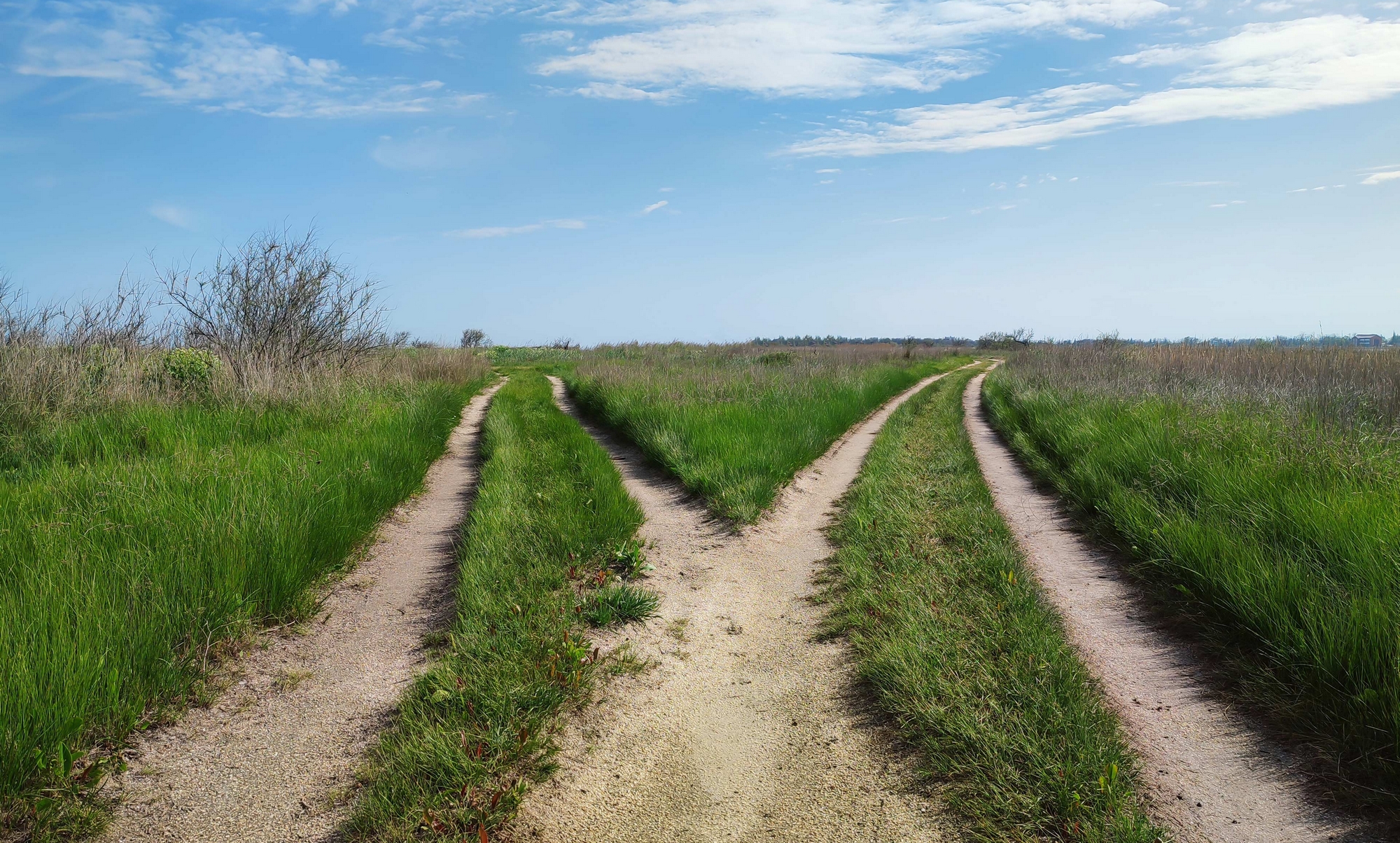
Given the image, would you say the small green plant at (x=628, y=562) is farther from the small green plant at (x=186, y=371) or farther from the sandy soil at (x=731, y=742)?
the small green plant at (x=186, y=371)

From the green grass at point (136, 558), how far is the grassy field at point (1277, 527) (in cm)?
522

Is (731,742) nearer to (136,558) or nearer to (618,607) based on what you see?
(618,607)

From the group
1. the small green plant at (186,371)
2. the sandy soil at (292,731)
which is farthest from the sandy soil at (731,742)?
the small green plant at (186,371)

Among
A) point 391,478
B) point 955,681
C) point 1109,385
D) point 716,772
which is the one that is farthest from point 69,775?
point 1109,385

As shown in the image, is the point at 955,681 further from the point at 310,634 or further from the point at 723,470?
the point at 723,470

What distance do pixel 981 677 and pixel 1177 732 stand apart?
863 mm

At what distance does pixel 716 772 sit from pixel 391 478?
5572mm

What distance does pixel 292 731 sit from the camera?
11.3ft

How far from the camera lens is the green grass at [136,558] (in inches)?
116

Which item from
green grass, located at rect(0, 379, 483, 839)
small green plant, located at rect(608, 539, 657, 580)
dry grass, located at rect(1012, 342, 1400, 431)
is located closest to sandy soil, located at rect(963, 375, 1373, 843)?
small green plant, located at rect(608, 539, 657, 580)

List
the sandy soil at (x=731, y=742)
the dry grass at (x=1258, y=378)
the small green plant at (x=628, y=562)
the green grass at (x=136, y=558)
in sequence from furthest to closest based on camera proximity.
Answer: the dry grass at (x=1258, y=378) → the small green plant at (x=628, y=562) → the green grass at (x=136, y=558) → the sandy soil at (x=731, y=742)

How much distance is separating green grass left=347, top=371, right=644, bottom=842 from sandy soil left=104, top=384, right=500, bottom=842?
215 mm

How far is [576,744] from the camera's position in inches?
129

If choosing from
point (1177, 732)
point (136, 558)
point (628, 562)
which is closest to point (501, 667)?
point (628, 562)
